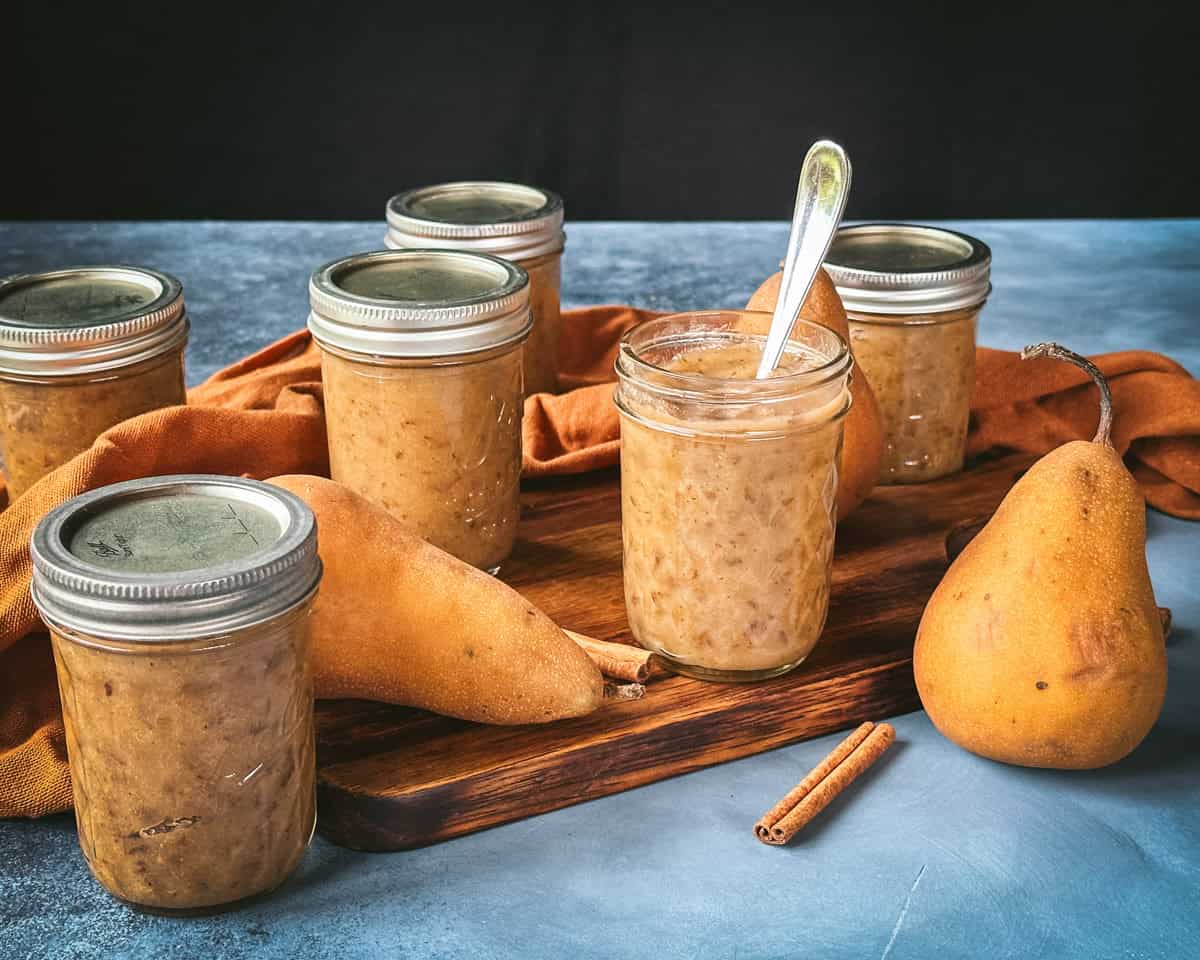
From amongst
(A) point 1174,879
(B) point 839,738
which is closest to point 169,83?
(B) point 839,738

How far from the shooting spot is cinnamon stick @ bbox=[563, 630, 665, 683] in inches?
53.5

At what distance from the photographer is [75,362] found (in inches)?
60.0

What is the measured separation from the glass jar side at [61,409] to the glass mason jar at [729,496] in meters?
0.55

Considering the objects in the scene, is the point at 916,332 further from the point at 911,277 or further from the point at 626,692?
the point at 626,692

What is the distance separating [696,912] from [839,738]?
0.30m

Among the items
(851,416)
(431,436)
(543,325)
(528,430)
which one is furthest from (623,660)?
(543,325)

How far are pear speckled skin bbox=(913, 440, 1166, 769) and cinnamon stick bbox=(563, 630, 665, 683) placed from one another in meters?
0.25

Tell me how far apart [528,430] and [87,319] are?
0.56m

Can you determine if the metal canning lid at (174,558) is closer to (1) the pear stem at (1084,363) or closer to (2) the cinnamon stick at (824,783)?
(2) the cinnamon stick at (824,783)

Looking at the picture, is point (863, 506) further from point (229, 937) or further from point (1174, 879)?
point (229, 937)

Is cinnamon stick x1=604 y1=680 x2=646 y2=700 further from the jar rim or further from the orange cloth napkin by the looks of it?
the orange cloth napkin

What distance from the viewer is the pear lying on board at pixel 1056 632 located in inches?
48.9

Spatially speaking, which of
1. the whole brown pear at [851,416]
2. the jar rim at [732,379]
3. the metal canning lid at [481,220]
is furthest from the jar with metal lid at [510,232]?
the jar rim at [732,379]

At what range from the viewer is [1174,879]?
1182 millimetres
